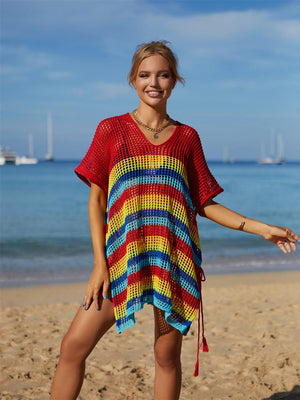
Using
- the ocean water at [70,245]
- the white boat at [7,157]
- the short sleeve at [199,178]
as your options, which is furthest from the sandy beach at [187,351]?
the white boat at [7,157]

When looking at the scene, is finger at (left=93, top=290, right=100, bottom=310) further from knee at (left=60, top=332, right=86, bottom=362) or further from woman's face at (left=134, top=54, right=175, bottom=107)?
woman's face at (left=134, top=54, right=175, bottom=107)

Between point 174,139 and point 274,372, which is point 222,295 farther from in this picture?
point 174,139

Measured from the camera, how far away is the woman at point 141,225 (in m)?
2.43

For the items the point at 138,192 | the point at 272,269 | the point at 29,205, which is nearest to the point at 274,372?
the point at 138,192

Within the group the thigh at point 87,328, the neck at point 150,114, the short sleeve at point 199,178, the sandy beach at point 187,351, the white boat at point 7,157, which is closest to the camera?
the thigh at point 87,328

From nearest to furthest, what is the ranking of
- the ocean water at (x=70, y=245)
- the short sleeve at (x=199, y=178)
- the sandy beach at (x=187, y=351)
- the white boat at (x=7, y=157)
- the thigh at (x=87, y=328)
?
the thigh at (x=87, y=328) → the short sleeve at (x=199, y=178) → the sandy beach at (x=187, y=351) → the ocean water at (x=70, y=245) → the white boat at (x=7, y=157)

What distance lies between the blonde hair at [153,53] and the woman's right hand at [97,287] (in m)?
0.94

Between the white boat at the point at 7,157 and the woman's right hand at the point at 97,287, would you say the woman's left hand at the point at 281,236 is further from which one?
the white boat at the point at 7,157

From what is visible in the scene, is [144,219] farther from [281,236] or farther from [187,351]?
[187,351]

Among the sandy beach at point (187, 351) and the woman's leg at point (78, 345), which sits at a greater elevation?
the woman's leg at point (78, 345)

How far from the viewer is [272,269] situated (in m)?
10.2

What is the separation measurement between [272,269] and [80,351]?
831 centimetres

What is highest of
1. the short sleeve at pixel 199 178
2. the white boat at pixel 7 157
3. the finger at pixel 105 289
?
the short sleeve at pixel 199 178

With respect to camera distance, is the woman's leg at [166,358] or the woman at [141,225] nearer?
the woman at [141,225]
